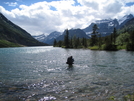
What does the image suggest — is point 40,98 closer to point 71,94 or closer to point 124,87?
point 71,94

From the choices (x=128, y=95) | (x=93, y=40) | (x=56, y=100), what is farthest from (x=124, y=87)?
(x=93, y=40)

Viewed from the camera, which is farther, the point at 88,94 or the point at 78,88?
the point at 78,88

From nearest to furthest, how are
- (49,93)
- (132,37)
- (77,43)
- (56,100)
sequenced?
(56,100) → (49,93) → (132,37) → (77,43)

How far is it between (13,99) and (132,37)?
10236 cm

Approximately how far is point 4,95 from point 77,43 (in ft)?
526

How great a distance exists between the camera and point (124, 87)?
14820 millimetres

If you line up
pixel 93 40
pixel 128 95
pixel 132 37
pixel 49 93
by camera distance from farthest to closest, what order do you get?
pixel 93 40 → pixel 132 37 → pixel 49 93 → pixel 128 95

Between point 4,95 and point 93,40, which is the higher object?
point 93,40

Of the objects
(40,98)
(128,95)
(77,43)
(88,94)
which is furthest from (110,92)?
(77,43)

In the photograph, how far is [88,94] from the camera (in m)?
12.9

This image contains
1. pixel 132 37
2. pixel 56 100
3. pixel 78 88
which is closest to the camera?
pixel 56 100

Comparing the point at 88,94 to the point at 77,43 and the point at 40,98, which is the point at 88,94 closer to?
the point at 40,98

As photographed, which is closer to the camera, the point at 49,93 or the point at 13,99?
the point at 13,99

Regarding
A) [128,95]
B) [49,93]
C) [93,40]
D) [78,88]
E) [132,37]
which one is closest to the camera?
[128,95]
